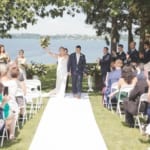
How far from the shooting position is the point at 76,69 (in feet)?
69.9

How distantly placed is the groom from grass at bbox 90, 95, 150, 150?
429 cm

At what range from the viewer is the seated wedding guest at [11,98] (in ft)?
38.9

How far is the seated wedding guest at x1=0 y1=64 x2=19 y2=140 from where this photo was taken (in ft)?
38.9

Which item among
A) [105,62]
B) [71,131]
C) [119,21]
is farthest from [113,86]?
[119,21]

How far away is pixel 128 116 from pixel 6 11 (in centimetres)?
1119

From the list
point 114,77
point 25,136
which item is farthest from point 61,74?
point 25,136

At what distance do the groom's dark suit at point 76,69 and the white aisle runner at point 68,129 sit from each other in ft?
7.85

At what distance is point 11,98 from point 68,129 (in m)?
1.91

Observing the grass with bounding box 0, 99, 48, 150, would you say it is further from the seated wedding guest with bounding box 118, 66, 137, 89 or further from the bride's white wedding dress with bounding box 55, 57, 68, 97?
the bride's white wedding dress with bounding box 55, 57, 68, 97

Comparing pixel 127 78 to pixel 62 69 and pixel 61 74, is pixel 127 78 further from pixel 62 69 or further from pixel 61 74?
pixel 61 74

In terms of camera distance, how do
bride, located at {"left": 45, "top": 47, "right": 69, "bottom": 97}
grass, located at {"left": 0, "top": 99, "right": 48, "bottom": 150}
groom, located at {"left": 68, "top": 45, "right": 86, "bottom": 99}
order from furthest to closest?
Answer: bride, located at {"left": 45, "top": 47, "right": 69, "bottom": 97}, groom, located at {"left": 68, "top": 45, "right": 86, "bottom": 99}, grass, located at {"left": 0, "top": 99, "right": 48, "bottom": 150}

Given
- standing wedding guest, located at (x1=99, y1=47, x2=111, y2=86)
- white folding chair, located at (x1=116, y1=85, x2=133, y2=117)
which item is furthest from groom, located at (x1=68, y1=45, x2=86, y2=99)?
white folding chair, located at (x1=116, y1=85, x2=133, y2=117)

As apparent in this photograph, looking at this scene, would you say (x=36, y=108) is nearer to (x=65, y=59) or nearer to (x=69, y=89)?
(x=65, y=59)

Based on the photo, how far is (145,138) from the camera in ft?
40.5
